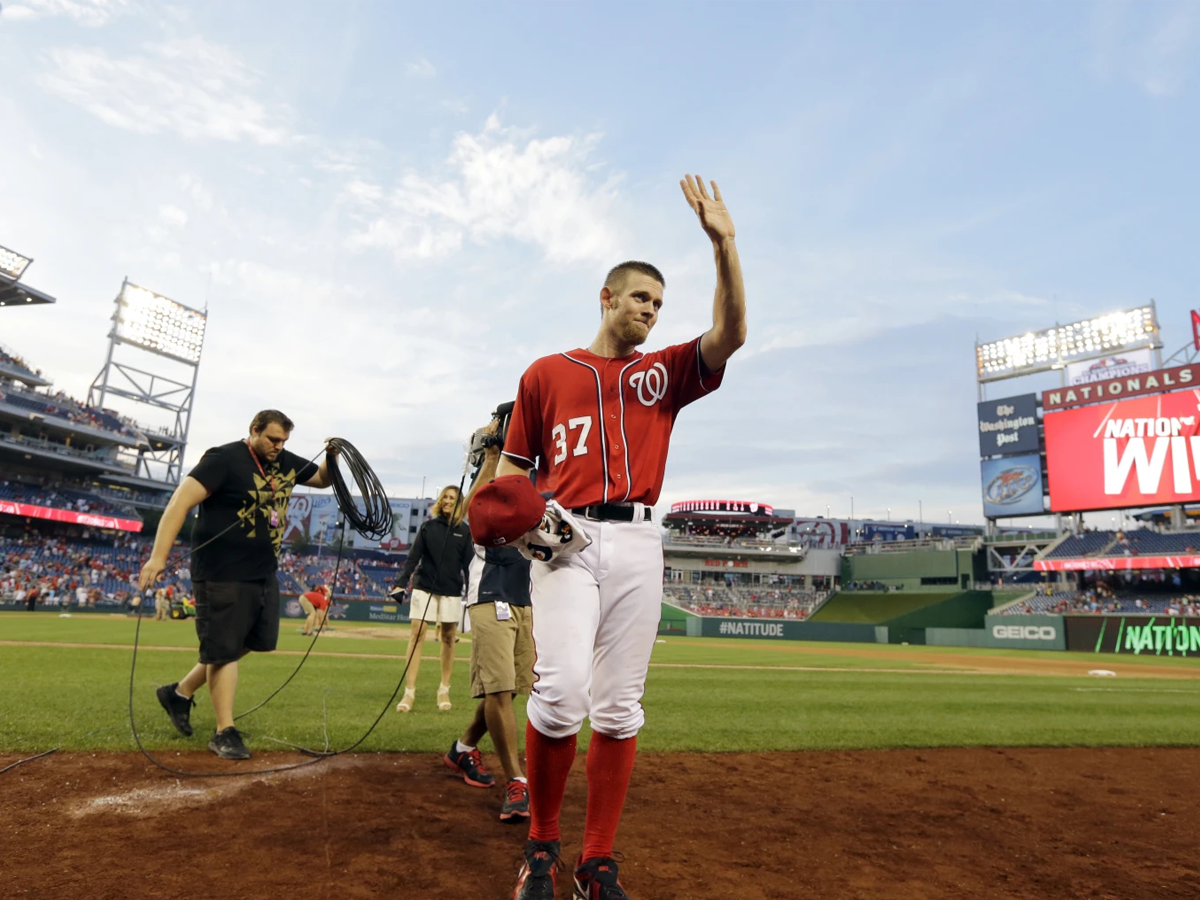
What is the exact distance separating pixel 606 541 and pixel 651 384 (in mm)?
703

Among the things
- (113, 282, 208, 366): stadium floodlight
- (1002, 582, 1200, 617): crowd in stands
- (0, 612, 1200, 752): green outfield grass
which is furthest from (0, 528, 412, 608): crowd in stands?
(1002, 582, 1200, 617): crowd in stands

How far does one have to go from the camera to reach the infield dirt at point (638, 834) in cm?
262

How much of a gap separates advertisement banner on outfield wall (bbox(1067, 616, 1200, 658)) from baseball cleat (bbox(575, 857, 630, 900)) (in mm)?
32953

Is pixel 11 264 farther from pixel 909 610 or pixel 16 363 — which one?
pixel 909 610

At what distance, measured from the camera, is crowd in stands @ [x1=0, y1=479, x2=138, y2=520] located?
3888 cm

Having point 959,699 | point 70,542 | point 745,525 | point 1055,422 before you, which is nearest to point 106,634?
point 959,699

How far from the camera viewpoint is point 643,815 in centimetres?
358

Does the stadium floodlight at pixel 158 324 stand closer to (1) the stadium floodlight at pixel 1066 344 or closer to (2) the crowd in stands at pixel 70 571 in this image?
(2) the crowd in stands at pixel 70 571

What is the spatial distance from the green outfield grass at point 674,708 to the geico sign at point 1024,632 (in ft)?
62.3

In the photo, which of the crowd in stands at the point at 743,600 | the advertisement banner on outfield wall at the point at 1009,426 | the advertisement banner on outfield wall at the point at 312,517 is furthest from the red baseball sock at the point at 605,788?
the advertisement banner on outfield wall at the point at 312,517

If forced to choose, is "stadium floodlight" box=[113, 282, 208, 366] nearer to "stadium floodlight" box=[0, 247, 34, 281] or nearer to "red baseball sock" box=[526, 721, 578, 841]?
"stadium floodlight" box=[0, 247, 34, 281]

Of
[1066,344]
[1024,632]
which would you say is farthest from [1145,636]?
[1066,344]

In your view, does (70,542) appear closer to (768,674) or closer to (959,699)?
(768,674)

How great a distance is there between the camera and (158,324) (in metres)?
51.8
